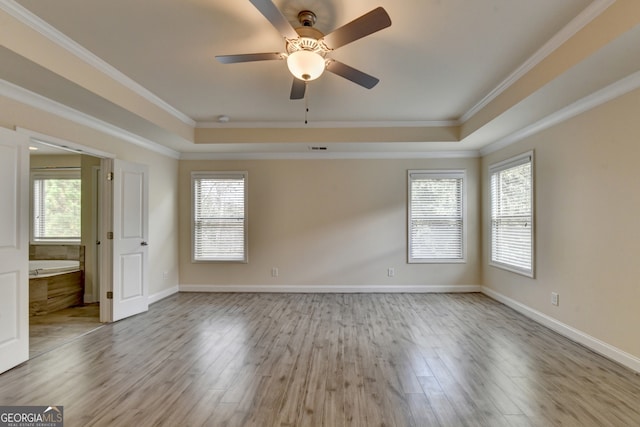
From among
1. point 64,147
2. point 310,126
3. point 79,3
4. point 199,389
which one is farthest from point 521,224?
point 64,147

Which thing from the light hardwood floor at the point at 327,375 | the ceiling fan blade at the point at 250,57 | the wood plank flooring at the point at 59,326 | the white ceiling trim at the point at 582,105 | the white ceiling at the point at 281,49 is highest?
the white ceiling at the point at 281,49

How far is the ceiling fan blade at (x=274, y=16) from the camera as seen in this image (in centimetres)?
183

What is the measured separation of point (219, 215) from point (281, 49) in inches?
140

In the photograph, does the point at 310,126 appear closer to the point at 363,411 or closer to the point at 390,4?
the point at 390,4

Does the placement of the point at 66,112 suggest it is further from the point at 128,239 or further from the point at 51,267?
the point at 51,267

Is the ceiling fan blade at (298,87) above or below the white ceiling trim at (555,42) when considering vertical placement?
below

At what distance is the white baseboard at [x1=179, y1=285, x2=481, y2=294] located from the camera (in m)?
5.54

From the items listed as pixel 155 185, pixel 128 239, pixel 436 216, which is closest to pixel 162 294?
pixel 128 239

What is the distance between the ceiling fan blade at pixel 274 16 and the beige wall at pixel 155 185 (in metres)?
2.73

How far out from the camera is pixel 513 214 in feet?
15.1

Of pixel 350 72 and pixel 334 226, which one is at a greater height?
pixel 350 72

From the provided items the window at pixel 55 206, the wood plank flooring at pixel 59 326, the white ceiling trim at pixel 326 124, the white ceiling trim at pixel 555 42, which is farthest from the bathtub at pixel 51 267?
the white ceiling trim at pixel 555 42

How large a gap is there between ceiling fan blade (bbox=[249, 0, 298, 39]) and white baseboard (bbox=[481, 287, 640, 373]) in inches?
153

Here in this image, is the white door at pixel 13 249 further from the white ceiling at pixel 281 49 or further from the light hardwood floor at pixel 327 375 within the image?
the white ceiling at pixel 281 49
